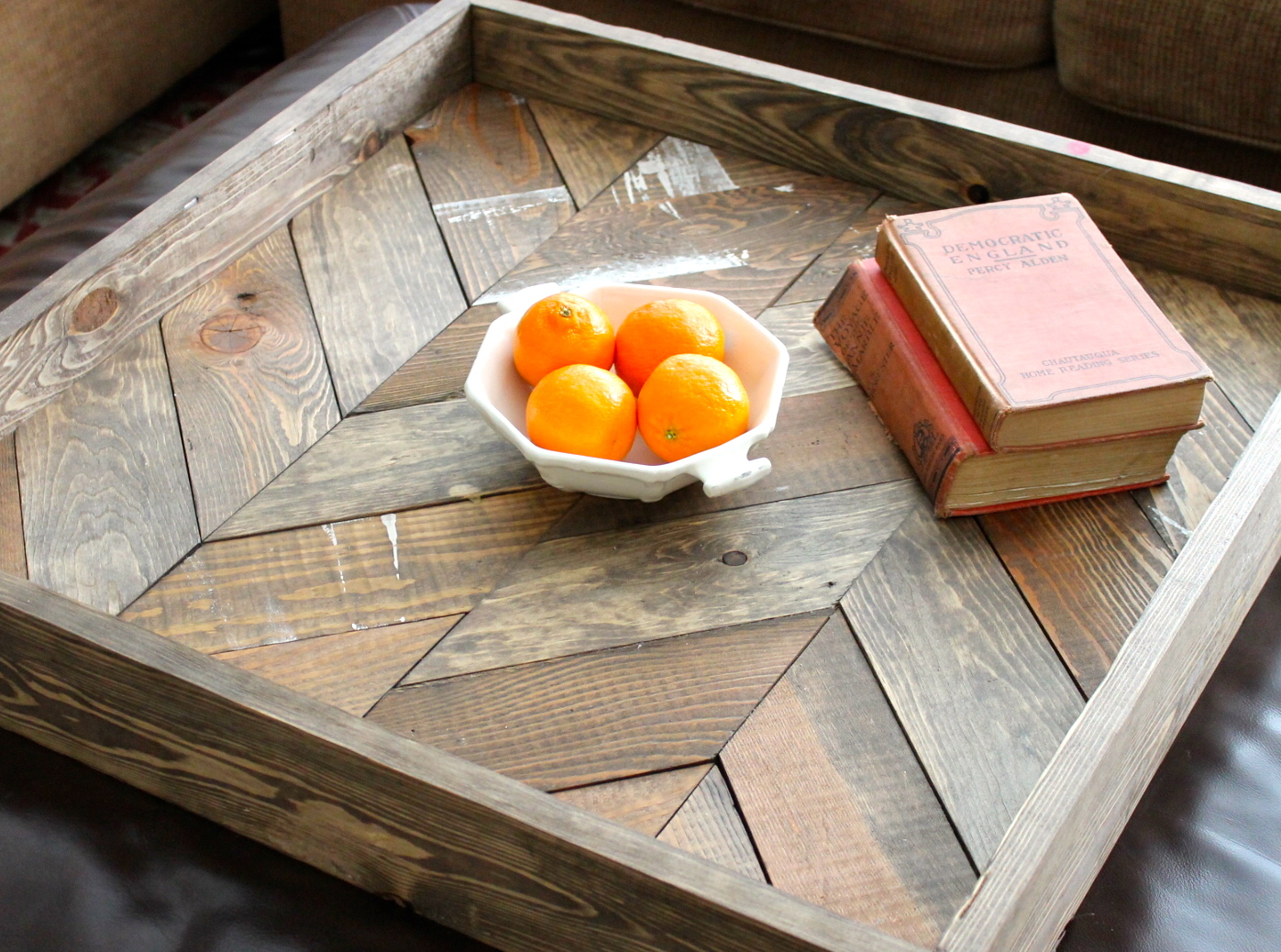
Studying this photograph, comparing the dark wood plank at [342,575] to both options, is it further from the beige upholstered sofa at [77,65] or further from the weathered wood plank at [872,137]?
the beige upholstered sofa at [77,65]

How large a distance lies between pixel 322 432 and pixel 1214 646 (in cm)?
63

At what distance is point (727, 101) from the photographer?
106cm

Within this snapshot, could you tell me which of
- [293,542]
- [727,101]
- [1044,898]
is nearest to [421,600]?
[293,542]

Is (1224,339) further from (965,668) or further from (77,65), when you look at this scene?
(77,65)

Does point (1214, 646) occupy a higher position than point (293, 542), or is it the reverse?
point (293, 542)

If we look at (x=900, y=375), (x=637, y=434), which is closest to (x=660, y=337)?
(x=637, y=434)

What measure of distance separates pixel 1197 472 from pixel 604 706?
45 cm

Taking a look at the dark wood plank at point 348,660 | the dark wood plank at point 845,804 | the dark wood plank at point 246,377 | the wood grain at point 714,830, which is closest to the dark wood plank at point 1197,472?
the dark wood plank at point 845,804

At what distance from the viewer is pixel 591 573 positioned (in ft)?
2.37

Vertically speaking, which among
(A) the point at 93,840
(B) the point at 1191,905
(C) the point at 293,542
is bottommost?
(B) the point at 1191,905

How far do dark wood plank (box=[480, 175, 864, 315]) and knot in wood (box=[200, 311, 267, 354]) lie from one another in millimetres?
189

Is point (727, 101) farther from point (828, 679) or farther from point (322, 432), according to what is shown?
point (828, 679)

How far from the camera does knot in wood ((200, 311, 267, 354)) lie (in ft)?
2.87

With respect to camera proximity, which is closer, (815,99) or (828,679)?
(828,679)
